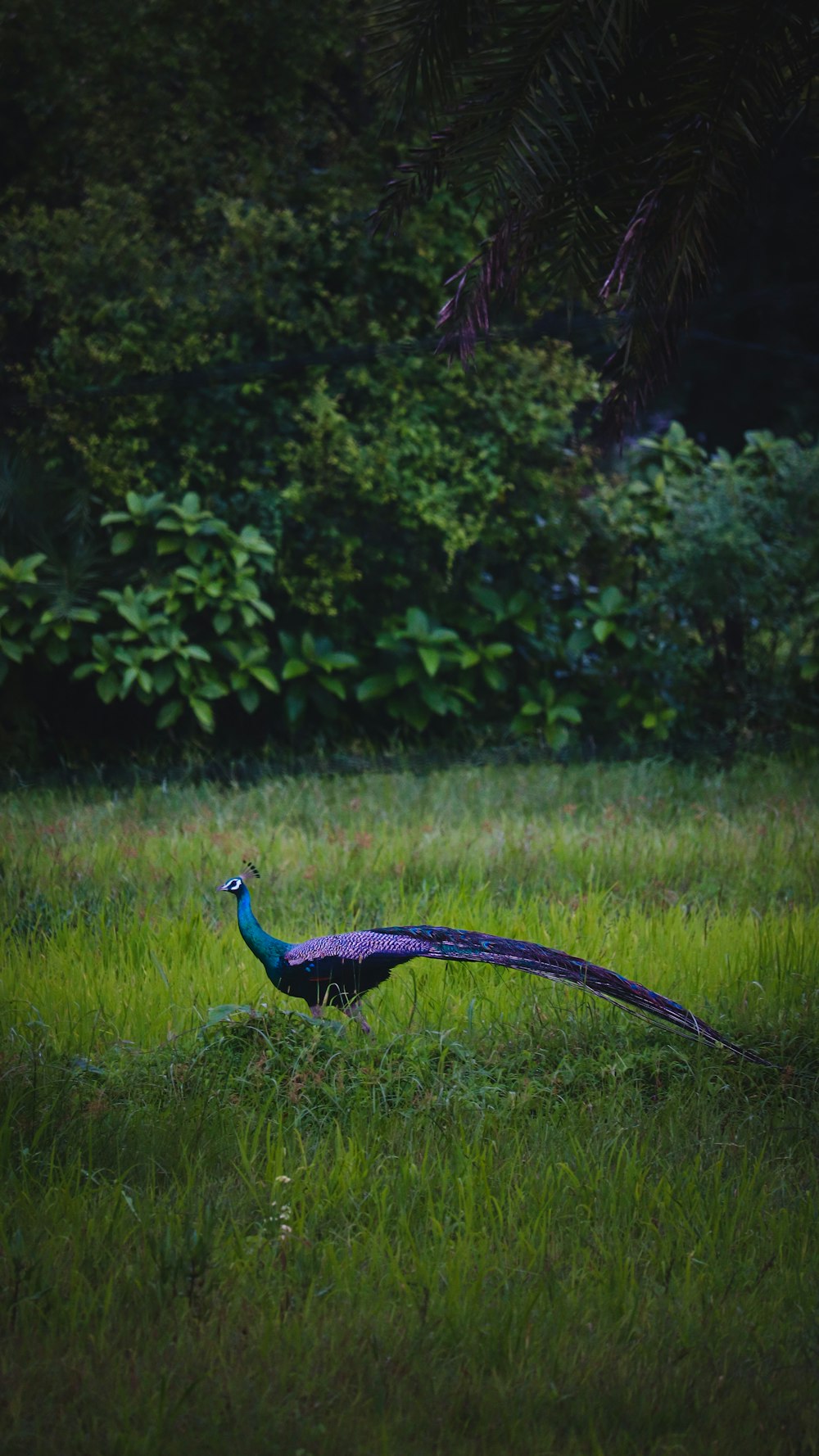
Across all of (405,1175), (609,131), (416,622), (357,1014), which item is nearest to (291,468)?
(416,622)

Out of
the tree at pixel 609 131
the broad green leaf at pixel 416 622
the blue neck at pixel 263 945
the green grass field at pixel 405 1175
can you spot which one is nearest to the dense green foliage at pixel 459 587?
Result: the broad green leaf at pixel 416 622

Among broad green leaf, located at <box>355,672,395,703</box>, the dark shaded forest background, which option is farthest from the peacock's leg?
broad green leaf, located at <box>355,672,395,703</box>

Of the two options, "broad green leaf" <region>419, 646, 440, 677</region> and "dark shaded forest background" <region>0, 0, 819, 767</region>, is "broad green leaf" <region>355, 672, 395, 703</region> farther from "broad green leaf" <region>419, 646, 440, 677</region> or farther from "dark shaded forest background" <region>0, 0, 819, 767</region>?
"broad green leaf" <region>419, 646, 440, 677</region>

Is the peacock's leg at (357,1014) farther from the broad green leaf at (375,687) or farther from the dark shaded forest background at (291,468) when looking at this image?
the broad green leaf at (375,687)

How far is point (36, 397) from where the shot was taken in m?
9.95

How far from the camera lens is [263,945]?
170 inches

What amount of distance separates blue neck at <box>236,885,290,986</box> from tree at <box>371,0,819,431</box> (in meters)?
2.60

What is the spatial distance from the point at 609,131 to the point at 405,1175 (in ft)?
13.6

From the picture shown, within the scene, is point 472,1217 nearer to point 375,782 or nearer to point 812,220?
point 375,782

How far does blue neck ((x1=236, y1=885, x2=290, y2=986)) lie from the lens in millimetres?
4309

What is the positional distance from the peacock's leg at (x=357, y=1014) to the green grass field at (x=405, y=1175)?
0.05m

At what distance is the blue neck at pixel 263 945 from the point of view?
170 inches

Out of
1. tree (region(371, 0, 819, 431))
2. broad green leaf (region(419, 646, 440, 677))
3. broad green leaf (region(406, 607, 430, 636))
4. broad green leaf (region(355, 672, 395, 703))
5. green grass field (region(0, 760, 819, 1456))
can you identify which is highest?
tree (region(371, 0, 819, 431))

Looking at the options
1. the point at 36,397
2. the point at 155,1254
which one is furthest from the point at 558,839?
the point at 36,397
